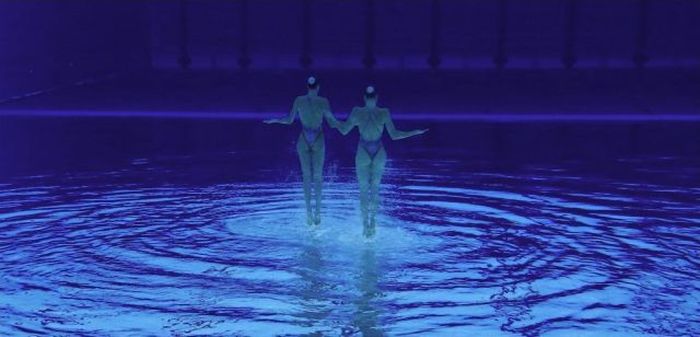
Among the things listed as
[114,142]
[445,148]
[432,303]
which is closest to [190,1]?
[114,142]

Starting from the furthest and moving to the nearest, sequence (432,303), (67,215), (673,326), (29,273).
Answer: (67,215) < (29,273) < (432,303) < (673,326)

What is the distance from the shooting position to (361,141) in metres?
12.1

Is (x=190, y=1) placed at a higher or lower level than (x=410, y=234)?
higher

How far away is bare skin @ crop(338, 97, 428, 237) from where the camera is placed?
12.0 metres

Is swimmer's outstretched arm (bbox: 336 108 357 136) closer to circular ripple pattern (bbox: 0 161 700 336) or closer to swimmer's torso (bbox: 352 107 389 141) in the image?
swimmer's torso (bbox: 352 107 389 141)

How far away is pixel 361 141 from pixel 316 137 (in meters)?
0.81

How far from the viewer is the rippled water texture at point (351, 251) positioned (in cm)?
903

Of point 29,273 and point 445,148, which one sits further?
point 445,148

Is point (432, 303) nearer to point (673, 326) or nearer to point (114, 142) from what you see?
point (673, 326)

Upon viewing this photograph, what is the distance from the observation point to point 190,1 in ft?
120

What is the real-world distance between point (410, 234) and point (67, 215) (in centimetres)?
509

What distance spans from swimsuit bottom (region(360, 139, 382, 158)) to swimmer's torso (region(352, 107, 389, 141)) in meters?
0.05

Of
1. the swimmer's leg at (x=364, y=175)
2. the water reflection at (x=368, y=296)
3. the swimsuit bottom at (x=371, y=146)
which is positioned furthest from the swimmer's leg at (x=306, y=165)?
the water reflection at (x=368, y=296)

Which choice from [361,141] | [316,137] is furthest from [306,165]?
[361,141]
